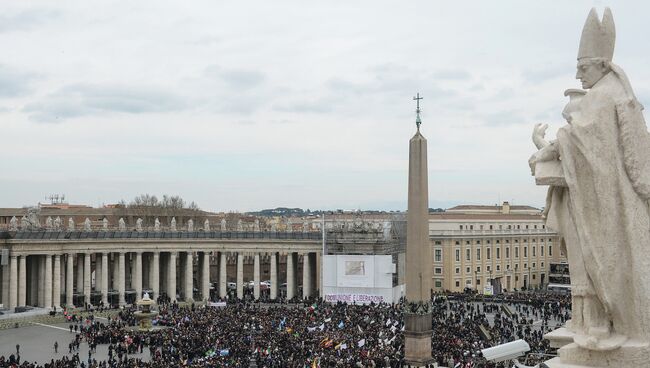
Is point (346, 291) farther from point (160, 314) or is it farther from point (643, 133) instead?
point (643, 133)

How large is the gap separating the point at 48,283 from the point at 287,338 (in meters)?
31.0

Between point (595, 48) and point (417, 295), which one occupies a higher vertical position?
Answer: point (595, 48)

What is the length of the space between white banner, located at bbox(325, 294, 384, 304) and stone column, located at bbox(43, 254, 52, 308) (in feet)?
73.8

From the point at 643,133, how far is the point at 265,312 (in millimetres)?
42961

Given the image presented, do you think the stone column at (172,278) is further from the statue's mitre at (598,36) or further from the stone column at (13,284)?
the statue's mitre at (598,36)

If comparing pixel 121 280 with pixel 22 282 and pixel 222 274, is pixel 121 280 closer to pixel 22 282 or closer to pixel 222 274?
pixel 22 282

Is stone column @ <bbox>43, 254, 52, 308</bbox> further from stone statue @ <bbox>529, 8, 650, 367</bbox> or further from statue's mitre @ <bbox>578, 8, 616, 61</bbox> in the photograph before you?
statue's mitre @ <bbox>578, 8, 616, 61</bbox>

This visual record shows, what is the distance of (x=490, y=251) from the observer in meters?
81.4

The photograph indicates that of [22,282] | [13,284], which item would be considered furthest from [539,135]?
[22,282]

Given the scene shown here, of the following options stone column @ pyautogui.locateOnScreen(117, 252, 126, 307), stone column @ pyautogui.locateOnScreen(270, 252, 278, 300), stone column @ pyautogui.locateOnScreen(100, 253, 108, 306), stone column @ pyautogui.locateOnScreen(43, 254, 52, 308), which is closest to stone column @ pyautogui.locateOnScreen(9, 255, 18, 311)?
stone column @ pyautogui.locateOnScreen(43, 254, 52, 308)

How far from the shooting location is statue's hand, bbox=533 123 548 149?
808 centimetres

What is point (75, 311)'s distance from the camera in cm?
5625

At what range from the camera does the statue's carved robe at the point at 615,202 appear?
6.97 metres

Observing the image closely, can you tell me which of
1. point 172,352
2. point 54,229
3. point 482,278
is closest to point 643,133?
point 172,352
